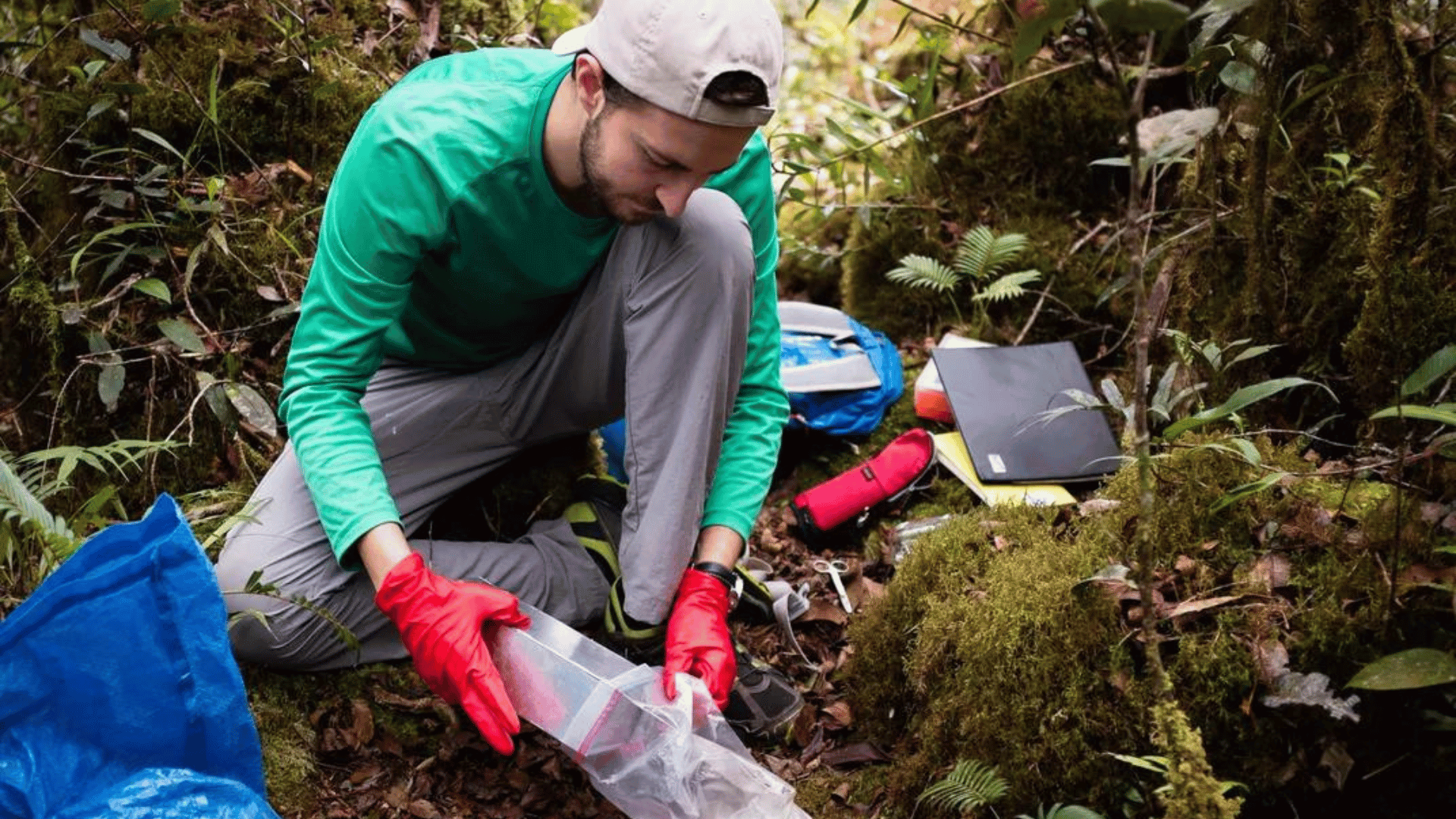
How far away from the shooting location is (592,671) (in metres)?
2.40

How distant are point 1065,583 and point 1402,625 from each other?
568 mm

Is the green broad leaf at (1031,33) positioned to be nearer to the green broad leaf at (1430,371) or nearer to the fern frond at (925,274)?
the green broad leaf at (1430,371)

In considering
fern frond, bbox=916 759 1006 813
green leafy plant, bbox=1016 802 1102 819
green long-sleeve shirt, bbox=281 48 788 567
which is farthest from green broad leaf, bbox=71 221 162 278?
green leafy plant, bbox=1016 802 1102 819

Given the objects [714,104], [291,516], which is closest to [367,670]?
[291,516]

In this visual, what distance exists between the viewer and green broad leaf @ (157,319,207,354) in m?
2.95

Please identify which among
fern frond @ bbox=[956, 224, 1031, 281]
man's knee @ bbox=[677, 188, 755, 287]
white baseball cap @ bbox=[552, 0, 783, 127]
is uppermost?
white baseball cap @ bbox=[552, 0, 783, 127]

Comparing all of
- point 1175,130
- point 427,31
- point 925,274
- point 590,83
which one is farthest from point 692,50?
point 427,31

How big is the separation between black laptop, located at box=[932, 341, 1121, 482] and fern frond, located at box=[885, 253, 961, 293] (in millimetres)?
357

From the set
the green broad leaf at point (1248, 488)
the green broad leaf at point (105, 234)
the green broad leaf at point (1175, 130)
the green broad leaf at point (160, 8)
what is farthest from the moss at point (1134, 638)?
the green broad leaf at point (160, 8)

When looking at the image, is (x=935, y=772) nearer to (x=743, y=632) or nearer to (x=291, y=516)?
(x=743, y=632)

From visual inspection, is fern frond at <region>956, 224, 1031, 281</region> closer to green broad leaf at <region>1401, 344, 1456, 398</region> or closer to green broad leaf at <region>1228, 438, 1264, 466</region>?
green broad leaf at <region>1228, 438, 1264, 466</region>

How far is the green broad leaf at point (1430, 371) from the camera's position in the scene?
2074 millimetres

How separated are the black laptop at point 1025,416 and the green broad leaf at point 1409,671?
3.80 ft

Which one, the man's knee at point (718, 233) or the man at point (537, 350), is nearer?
the man at point (537, 350)
